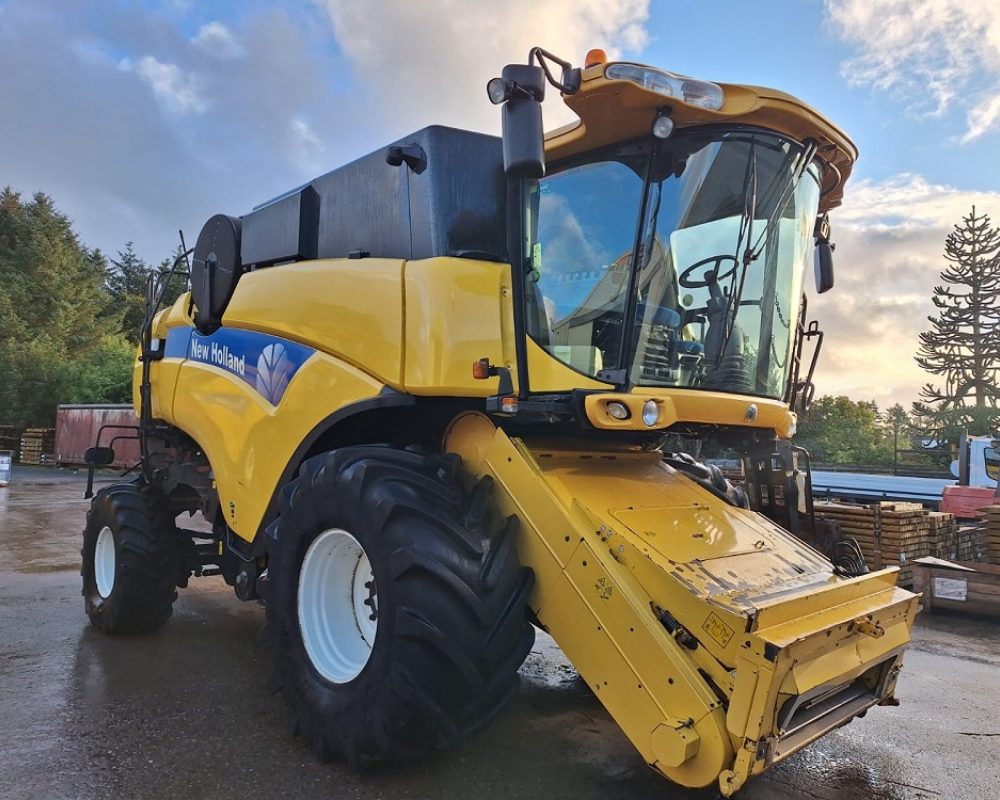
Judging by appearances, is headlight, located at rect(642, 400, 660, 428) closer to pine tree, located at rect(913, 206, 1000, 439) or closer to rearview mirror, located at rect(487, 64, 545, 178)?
rearview mirror, located at rect(487, 64, 545, 178)

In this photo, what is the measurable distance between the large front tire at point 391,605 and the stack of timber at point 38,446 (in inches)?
1046

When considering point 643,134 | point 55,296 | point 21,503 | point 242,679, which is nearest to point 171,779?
point 242,679

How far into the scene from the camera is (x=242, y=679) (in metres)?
4.27

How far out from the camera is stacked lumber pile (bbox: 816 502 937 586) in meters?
7.59

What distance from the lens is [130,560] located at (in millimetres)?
5023

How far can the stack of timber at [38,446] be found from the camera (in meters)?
25.7

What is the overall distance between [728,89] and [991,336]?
39.5 meters

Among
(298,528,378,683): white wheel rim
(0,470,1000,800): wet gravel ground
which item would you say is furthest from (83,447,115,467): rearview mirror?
(298,528,378,683): white wheel rim

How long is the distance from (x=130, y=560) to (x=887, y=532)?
7.10 m

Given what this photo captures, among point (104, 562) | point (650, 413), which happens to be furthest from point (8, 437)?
point (650, 413)

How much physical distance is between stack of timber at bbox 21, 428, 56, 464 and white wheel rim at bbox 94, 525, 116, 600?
77.3 feet

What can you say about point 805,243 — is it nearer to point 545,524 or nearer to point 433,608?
point 545,524

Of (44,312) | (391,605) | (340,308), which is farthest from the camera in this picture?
(44,312)

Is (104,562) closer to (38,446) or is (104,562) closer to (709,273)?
(709,273)
